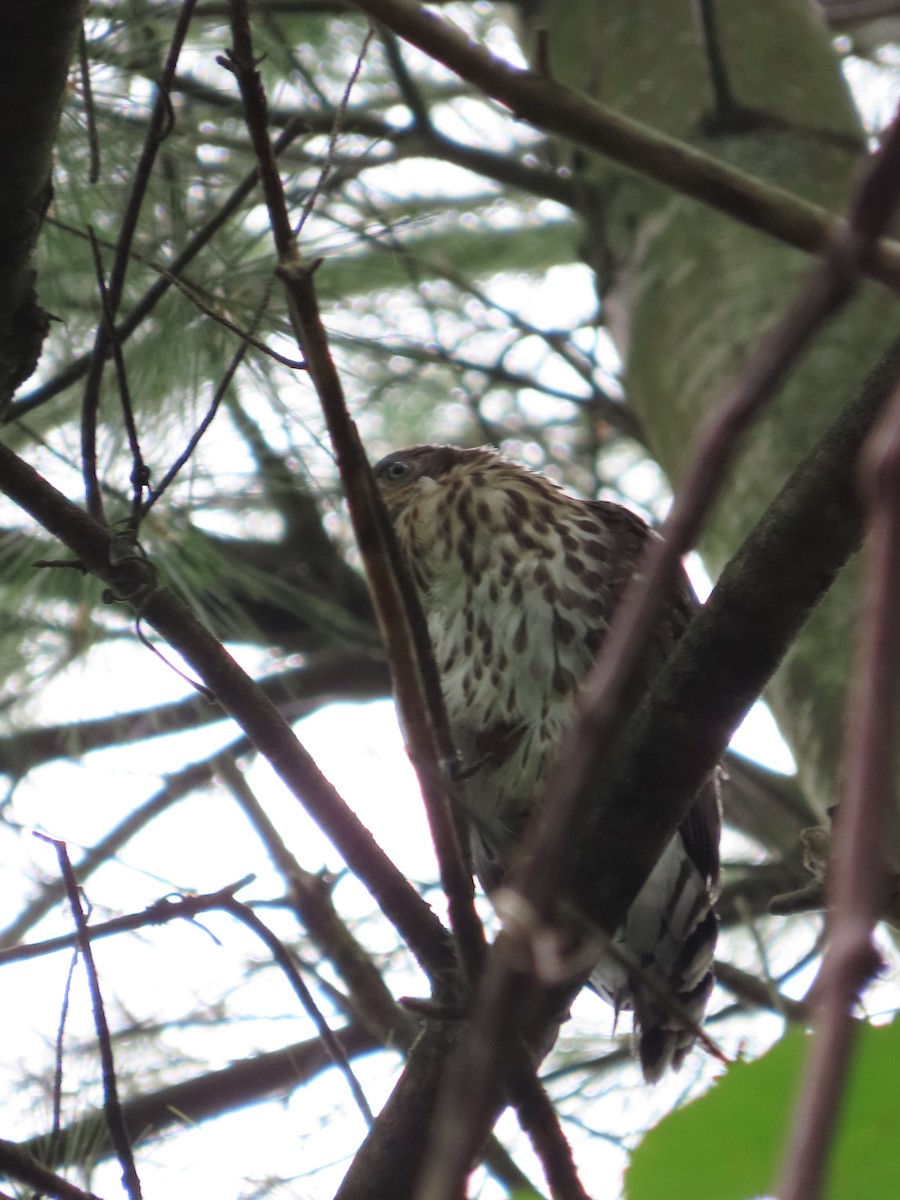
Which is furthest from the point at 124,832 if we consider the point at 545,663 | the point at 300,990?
the point at 300,990

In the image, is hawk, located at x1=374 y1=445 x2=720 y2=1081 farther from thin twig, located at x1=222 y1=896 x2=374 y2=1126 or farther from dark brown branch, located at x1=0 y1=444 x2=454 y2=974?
dark brown branch, located at x1=0 y1=444 x2=454 y2=974

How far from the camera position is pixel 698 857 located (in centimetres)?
328

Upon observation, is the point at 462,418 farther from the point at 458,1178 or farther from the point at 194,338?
the point at 458,1178

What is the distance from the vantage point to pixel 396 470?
13.5 feet

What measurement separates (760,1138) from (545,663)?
2.53 metres

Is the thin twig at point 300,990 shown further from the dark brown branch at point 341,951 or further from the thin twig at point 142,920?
the dark brown branch at point 341,951

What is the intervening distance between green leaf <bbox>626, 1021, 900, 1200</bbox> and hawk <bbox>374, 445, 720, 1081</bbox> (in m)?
2.17

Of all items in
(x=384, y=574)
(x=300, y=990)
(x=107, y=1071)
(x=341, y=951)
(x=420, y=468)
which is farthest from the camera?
(x=420, y=468)

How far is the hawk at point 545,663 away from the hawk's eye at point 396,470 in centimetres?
37

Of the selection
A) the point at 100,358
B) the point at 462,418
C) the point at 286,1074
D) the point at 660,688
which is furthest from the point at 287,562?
the point at 660,688

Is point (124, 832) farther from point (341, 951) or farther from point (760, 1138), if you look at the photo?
point (760, 1138)

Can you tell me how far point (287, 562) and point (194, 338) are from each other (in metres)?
2.21

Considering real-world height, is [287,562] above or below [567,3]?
below

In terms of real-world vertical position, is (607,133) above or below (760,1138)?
above
